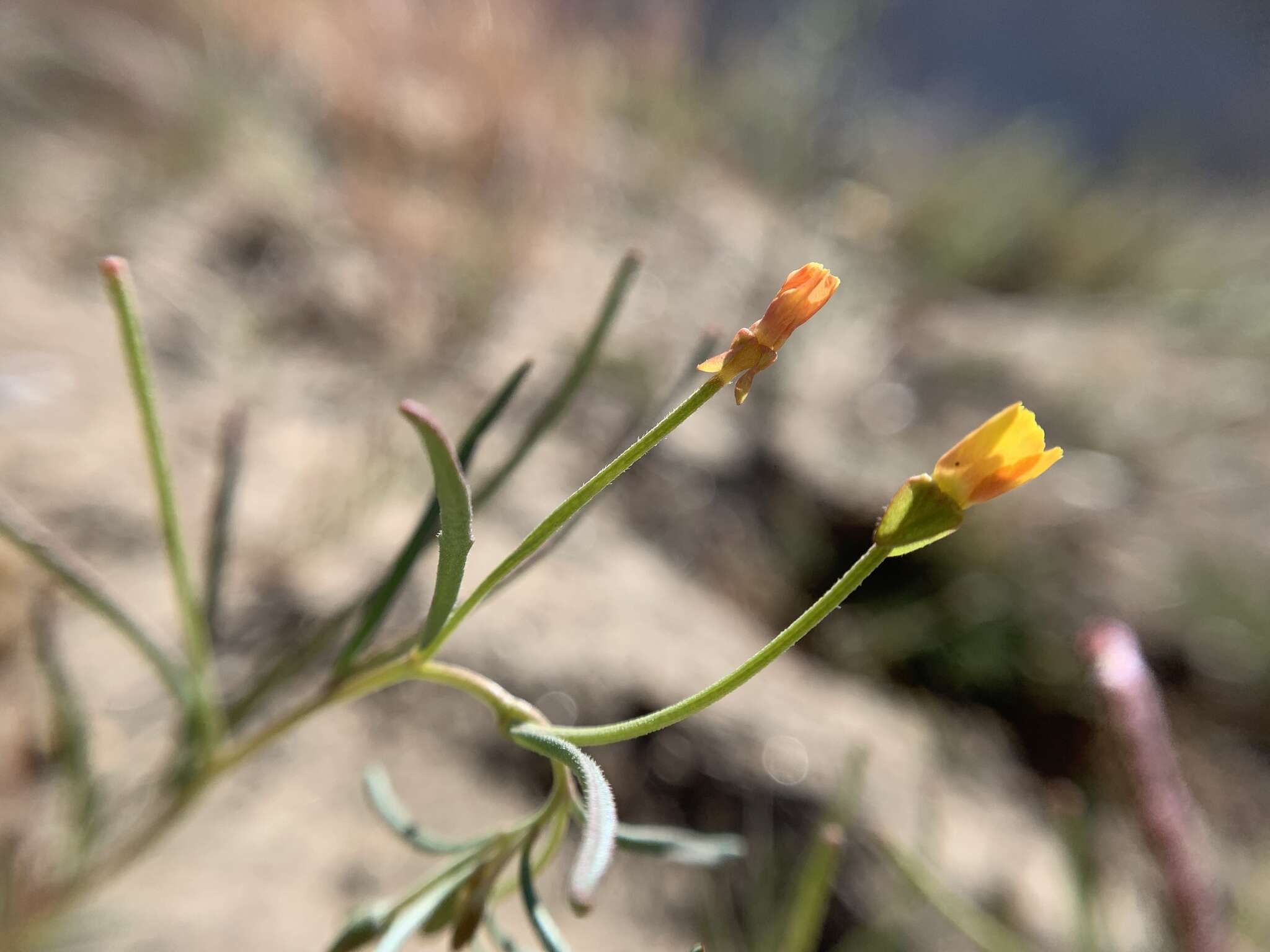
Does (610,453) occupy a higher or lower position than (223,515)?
higher

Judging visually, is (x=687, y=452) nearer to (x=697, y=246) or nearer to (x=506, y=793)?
(x=506, y=793)

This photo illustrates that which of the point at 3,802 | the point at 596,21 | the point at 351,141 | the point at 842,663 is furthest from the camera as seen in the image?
the point at 596,21

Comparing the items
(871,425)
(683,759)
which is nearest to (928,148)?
(871,425)

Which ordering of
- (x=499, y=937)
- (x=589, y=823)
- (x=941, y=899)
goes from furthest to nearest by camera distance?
1. (x=941, y=899)
2. (x=499, y=937)
3. (x=589, y=823)

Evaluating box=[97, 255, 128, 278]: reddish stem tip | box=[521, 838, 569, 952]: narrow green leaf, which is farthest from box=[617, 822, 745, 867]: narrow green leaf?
box=[97, 255, 128, 278]: reddish stem tip

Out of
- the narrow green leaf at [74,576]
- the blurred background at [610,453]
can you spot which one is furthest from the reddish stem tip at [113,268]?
the blurred background at [610,453]

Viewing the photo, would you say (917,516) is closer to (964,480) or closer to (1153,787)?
(964,480)

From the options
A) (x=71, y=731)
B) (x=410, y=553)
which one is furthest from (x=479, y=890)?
(x=71, y=731)
